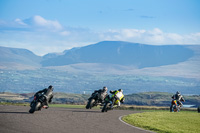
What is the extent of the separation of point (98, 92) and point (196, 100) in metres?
95.2

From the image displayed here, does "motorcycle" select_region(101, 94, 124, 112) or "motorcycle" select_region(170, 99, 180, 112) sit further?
"motorcycle" select_region(170, 99, 180, 112)

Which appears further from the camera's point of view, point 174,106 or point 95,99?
point 174,106

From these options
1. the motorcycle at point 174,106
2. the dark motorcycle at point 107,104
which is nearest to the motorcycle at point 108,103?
the dark motorcycle at point 107,104

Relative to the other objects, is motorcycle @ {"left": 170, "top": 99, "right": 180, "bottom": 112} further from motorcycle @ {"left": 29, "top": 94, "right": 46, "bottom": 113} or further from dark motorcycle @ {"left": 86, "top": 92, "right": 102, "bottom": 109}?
motorcycle @ {"left": 29, "top": 94, "right": 46, "bottom": 113}

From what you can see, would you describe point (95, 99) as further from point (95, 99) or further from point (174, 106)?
point (174, 106)

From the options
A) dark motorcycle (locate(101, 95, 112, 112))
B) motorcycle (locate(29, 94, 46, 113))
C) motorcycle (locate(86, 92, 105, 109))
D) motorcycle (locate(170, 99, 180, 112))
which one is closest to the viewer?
motorcycle (locate(29, 94, 46, 113))

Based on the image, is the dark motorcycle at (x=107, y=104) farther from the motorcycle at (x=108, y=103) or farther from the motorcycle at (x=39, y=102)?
the motorcycle at (x=39, y=102)

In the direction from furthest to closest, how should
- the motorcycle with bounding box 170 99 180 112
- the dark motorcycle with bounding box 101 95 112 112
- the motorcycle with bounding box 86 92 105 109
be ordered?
the motorcycle with bounding box 170 99 180 112
the motorcycle with bounding box 86 92 105 109
the dark motorcycle with bounding box 101 95 112 112

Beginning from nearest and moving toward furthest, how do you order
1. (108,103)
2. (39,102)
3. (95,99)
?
(39,102) < (108,103) < (95,99)

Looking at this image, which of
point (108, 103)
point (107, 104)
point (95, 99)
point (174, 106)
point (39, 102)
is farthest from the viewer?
point (174, 106)

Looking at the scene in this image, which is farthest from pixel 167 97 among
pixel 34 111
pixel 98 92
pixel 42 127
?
pixel 42 127

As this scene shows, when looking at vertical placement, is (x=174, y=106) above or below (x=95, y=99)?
below

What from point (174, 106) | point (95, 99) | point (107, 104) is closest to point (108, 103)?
point (107, 104)

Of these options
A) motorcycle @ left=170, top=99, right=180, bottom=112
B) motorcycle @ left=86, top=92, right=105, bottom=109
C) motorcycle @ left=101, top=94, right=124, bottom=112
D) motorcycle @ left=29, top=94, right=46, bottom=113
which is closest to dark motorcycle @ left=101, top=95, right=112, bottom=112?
motorcycle @ left=101, top=94, right=124, bottom=112
